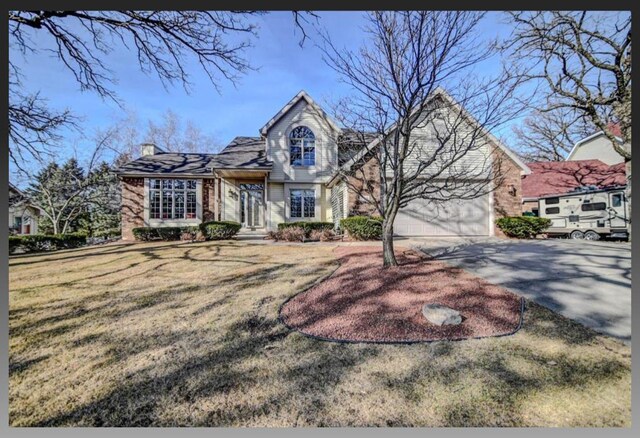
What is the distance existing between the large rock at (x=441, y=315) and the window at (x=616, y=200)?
724 cm

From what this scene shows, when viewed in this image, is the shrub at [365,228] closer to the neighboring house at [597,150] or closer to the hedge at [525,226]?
the hedge at [525,226]

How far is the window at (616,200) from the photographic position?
22.2 feet

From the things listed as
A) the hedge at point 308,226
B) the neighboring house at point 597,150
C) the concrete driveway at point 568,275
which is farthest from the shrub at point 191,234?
the neighboring house at point 597,150

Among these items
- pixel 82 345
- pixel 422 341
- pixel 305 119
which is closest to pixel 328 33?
pixel 422 341

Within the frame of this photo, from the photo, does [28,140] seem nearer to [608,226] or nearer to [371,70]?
[371,70]

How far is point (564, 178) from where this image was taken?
952 centimetres

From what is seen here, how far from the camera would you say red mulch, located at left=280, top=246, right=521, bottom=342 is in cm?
298

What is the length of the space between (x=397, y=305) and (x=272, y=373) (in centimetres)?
200

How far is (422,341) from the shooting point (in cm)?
279

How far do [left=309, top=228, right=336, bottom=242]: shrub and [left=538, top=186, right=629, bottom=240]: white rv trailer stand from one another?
8.07 metres

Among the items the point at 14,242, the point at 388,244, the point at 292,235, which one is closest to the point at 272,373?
the point at 388,244

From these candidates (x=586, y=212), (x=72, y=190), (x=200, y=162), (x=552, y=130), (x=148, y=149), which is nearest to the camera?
(x=552, y=130)

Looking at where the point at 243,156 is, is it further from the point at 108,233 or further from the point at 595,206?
the point at 595,206

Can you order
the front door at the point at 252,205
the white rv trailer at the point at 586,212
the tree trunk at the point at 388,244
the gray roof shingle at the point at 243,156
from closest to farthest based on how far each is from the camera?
the tree trunk at the point at 388,244 < the white rv trailer at the point at 586,212 < the gray roof shingle at the point at 243,156 < the front door at the point at 252,205
